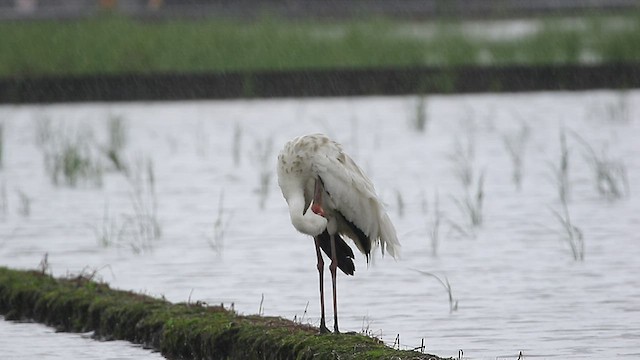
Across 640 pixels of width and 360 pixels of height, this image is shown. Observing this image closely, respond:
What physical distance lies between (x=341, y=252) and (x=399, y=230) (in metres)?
3.59

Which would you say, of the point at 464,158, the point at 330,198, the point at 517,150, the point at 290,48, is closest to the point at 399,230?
the point at 464,158

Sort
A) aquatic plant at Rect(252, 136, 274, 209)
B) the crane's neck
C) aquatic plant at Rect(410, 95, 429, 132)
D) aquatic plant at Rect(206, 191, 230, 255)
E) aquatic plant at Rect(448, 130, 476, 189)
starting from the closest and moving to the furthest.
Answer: the crane's neck < aquatic plant at Rect(206, 191, 230, 255) < aquatic plant at Rect(252, 136, 274, 209) < aquatic plant at Rect(448, 130, 476, 189) < aquatic plant at Rect(410, 95, 429, 132)

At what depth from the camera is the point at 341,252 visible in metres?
7.27

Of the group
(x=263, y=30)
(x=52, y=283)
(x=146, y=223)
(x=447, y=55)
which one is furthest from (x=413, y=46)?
(x=52, y=283)

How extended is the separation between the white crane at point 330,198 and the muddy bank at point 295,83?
1395 centimetres

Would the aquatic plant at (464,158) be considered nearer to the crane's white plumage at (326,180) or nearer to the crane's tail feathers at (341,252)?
the crane's tail feathers at (341,252)

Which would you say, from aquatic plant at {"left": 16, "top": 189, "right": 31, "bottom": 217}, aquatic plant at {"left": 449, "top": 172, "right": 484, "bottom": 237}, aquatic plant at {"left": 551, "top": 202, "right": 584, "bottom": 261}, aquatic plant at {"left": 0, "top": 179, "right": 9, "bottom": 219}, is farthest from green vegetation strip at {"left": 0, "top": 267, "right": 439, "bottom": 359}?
aquatic plant at {"left": 0, "top": 179, "right": 9, "bottom": 219}

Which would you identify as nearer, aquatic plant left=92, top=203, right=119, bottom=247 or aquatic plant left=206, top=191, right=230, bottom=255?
aquatic plant left=206, top=191, right=230, bottom=255

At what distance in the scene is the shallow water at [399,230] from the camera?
302 inches

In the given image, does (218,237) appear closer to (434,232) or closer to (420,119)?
(434,232)

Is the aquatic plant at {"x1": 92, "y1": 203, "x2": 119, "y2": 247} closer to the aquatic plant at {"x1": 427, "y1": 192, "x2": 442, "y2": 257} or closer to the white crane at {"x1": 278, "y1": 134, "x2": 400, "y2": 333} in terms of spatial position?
the aquatic plant at {"x1": 427, "y1": 192, "x2": 442, "y2": 257}

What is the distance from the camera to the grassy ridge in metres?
21.8

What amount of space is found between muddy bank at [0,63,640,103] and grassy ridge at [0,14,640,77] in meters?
0.20

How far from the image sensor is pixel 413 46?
899 inches
